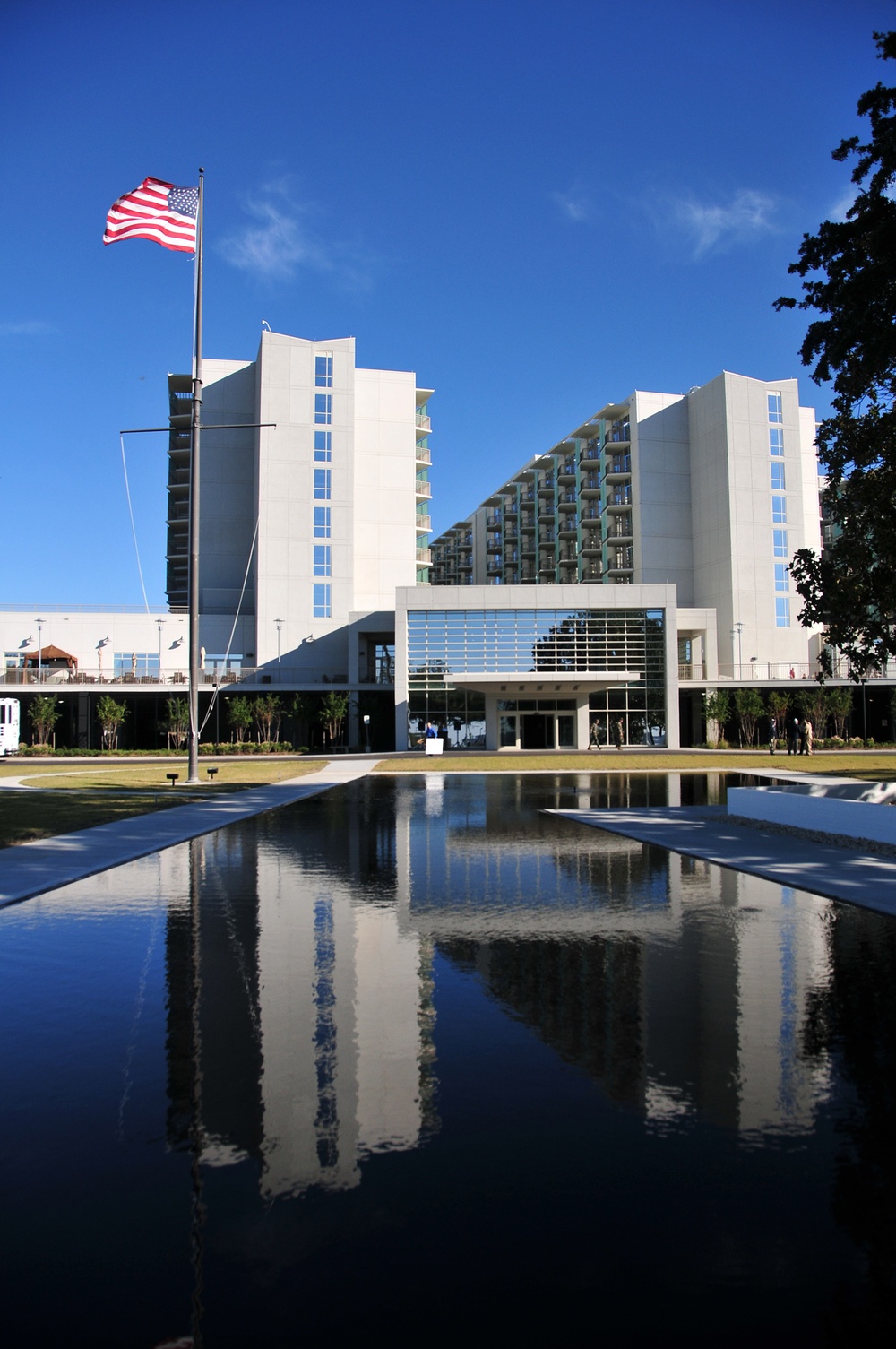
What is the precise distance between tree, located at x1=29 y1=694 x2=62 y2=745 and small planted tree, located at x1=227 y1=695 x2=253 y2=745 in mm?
10864

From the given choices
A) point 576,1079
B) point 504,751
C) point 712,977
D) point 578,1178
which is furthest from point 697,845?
point 504,751

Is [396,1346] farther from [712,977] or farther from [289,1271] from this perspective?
[712,977]

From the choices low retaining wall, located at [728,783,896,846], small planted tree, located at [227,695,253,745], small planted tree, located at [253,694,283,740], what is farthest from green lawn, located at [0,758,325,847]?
small planted tree, located at [253,694,283,740]

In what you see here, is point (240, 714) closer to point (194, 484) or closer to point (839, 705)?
point (194, 484)

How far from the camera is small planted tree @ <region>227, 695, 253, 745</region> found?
204 ft

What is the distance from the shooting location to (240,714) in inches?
2445

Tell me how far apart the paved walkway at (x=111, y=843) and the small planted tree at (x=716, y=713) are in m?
40.5

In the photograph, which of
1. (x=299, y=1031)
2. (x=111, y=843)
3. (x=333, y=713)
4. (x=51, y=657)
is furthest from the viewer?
(x=51, y=657)

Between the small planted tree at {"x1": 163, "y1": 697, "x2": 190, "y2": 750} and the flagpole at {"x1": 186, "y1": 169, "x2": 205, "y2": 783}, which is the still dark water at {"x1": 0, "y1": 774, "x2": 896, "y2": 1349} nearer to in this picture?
the flagpole at {"x1": 186, "y1": 169, "x2": 205, "y2": 783}

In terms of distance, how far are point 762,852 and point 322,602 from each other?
58758 millimetres

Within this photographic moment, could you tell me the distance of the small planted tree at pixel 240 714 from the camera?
6216 cm

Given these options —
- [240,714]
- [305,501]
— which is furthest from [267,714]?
[305,501]

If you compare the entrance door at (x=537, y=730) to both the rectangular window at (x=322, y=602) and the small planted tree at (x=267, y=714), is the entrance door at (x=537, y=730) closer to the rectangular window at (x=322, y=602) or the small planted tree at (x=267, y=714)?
the small planted tree at (x=267, y=714)

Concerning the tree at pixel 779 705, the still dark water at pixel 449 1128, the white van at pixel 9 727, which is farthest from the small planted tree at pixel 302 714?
the still dark water at pixel 449 1128
